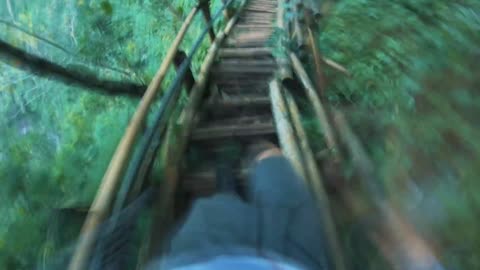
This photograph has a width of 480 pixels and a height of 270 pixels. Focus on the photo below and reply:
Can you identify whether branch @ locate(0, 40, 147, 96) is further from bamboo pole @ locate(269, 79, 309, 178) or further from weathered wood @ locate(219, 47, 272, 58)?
weathered wood @ locate(219, 47, 272, 58)

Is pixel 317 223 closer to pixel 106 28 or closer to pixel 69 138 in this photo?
A: pixel 69 138

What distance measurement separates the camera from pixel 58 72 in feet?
7.56

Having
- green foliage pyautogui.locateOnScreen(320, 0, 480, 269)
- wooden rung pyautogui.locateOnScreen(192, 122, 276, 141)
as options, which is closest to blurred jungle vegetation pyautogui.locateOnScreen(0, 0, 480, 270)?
green foliage pyautogui.locateOnScreen(320, 0, 480, 269)

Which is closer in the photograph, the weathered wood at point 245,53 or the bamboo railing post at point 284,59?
the bamboo railing post at point 284,59

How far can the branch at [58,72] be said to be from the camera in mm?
2029

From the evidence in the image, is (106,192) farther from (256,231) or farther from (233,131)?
(233,131)

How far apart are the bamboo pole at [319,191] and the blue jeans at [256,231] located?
0.05m

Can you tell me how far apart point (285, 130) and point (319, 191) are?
2.53ft

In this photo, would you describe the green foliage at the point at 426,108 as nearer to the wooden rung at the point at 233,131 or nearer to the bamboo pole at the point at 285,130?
the bamboo pole at the point at 285,130

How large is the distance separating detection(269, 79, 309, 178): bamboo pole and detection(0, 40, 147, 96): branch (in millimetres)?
846

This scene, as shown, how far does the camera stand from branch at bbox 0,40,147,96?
6.66ft

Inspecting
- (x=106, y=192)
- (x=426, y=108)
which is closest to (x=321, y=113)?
(x=426, y=108)

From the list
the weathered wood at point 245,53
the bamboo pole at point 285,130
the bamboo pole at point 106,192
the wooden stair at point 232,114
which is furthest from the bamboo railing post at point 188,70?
the weathered wood at point 245,53

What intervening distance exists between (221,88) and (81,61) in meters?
1.22
